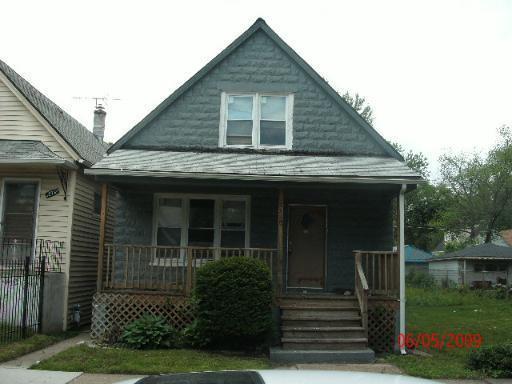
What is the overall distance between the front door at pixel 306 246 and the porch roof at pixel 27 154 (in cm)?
530

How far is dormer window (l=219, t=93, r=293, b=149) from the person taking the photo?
542 inches

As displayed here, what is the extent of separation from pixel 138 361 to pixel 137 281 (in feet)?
11.2

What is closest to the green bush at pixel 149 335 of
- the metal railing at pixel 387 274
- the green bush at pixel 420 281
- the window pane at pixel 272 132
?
the metal railing at pixel 387 274

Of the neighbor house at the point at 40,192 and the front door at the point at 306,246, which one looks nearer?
the neighbor house at the point at 40,192

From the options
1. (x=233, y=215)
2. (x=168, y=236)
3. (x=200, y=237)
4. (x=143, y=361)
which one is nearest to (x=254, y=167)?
(x=233, y=215)

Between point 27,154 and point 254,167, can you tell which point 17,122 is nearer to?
point 27,154

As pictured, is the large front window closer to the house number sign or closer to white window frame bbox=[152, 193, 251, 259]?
white window frame bbox=[152, 193, 251, 259]

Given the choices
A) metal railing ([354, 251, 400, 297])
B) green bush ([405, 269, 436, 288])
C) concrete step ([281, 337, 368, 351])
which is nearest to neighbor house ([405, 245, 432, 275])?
green bush ([405, 269, 436, 288])

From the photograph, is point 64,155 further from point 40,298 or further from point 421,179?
point 421,179

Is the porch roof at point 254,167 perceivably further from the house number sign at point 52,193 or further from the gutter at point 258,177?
the house number sign at point 52,193

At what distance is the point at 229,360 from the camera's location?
32.0 feet

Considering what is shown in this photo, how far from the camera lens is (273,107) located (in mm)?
→ 14023

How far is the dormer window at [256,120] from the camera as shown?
13773mm

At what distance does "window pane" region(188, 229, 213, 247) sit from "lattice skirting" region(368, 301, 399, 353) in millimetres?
4133
